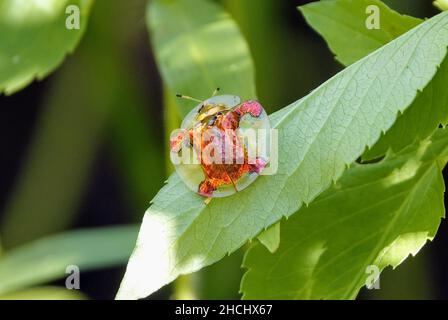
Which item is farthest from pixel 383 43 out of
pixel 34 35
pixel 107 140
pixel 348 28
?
pixel 107 140

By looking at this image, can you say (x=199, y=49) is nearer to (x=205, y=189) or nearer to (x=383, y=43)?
(x=383, y=43)

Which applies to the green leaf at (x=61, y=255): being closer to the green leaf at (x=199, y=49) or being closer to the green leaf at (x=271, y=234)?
the green leaf at (x=199, y=49)

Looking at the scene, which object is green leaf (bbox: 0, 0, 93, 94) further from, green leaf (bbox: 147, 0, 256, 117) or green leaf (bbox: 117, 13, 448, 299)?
green leaf (bbox: 117, 13, 448, 299)

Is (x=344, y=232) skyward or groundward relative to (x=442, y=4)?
groundward

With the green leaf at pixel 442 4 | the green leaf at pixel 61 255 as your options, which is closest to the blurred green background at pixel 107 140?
the green leaf at pixel 61 255

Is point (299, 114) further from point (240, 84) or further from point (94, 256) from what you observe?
point (94, 256)

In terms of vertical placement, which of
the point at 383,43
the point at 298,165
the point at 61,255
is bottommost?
the point at 61,255
